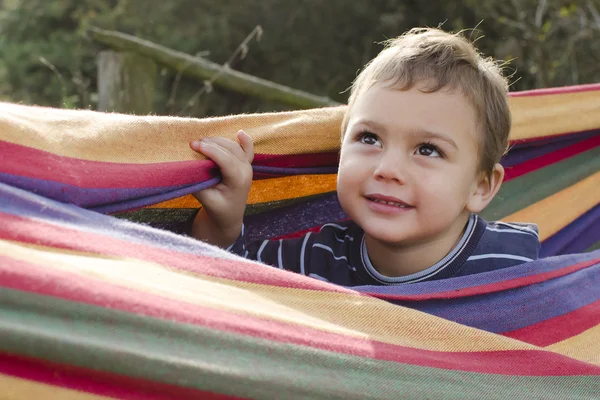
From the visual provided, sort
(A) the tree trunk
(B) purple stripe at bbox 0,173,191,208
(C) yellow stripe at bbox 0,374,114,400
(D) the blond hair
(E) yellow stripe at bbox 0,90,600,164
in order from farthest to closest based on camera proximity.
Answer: (A) the tree trunk → (D) the blond hair → (E) yellow stripe at bbox 0,90,600,164 → (B) purple stripe at bbox 0,173,191,208 → (C) yellow stripe at bbox 0,374,114,400

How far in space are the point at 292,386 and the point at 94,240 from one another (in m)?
0.34

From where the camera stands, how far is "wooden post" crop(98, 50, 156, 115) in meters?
3.51

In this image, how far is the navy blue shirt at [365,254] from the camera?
162 cm

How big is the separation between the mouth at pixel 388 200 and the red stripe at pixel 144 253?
0.37 meters

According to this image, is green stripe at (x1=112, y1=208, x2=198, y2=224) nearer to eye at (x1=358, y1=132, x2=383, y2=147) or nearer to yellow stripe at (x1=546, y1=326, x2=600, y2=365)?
eye at (x1=358, y1=132, x2=383, y2=147)

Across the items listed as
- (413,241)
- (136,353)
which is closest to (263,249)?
(413,241)

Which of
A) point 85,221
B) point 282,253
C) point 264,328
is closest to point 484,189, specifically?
point 282,253

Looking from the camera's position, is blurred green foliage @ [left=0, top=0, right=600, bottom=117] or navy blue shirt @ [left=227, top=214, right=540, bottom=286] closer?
navy blue shirt @ [left=227, top=214, right=540, bottom=286]

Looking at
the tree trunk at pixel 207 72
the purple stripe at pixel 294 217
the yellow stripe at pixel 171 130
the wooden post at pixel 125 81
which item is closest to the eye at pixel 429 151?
the yellow stripe at pixel 171 130

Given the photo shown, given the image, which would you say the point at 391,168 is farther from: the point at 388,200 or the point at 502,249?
the point at 502,249

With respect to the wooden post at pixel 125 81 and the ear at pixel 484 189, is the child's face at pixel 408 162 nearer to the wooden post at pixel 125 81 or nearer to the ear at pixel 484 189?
the ear at pixel 484 189

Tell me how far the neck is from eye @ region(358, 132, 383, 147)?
237 mm

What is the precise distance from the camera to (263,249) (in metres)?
1.70

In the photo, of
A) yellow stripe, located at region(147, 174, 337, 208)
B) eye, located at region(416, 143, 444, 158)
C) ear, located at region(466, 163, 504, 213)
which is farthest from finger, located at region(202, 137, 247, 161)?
ear, located at region(466, 163, 504, 213)
